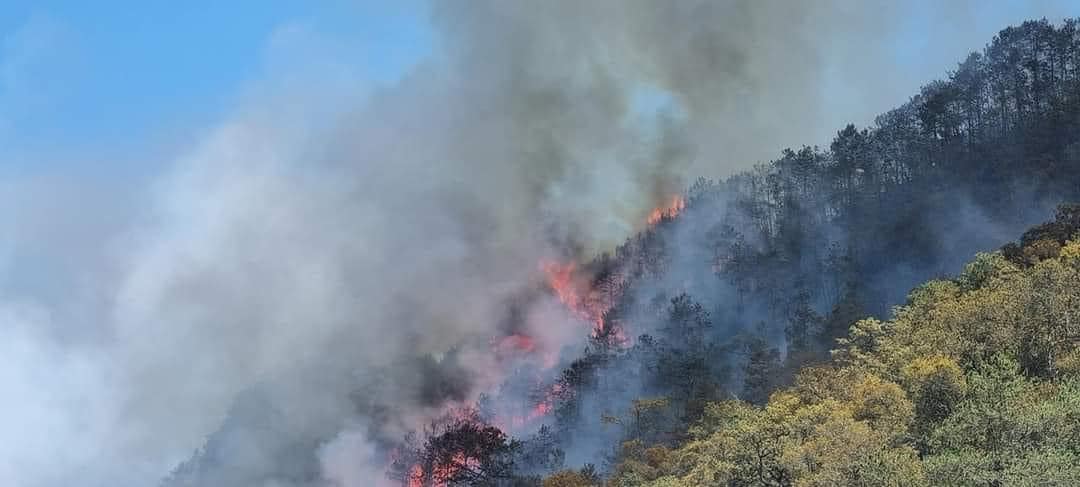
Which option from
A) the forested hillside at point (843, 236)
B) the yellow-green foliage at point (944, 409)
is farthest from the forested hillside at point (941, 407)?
the forested hillside at point (843, 236)

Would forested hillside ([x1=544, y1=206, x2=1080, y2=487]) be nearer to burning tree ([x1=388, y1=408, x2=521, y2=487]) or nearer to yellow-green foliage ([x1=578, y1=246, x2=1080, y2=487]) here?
yellow-green foliage ([x1=578, y1=246, x2=1080, y2=487])

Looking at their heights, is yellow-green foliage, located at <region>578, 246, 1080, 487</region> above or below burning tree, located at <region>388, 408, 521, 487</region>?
below

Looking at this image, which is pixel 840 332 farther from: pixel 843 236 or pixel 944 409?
pixel 944 409


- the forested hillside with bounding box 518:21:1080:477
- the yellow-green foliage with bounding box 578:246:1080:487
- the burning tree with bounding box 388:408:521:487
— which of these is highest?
the forested hillside with bounding box 518:21:1080:477

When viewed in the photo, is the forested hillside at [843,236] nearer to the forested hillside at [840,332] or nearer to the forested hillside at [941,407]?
the forested hillside at [840,332]

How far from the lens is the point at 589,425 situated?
11625cm

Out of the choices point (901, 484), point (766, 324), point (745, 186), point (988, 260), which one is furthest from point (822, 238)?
point (901, 484)

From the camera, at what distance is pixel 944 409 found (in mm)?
48406

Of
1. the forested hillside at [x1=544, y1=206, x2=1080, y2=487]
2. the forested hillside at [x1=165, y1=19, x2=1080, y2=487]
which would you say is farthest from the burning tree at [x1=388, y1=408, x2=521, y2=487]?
the forested hillside at [x1=544, y1=206, x2=1080, y2=487]

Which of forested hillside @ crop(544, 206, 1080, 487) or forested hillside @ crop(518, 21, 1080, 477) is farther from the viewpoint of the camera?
forested hillside @ crop(518, 21, 1080, 477)

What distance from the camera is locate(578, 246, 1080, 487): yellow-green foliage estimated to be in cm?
3866

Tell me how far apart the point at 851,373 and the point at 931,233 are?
189ft

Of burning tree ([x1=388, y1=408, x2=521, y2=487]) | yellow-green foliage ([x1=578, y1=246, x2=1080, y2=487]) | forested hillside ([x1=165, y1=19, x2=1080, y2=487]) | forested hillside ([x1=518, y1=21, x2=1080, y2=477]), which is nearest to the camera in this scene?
yellow-green foliage ([x1=578, y1=246, x2=1080, y2=487])

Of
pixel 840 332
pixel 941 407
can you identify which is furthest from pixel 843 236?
pixel 941 407
